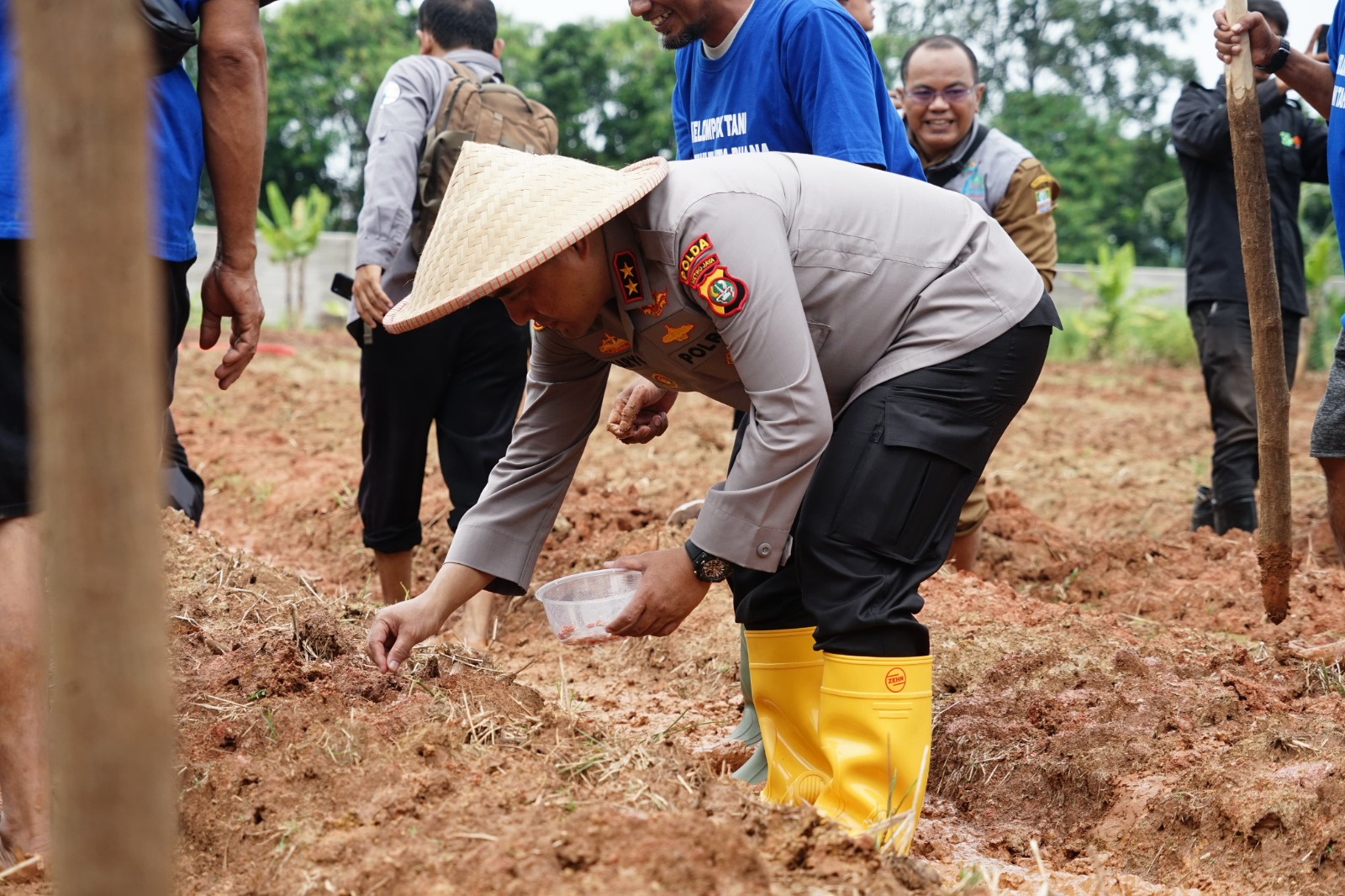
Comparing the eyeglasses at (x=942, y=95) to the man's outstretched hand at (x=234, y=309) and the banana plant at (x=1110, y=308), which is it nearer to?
the man's outstretched hand at (x=234, y=309)

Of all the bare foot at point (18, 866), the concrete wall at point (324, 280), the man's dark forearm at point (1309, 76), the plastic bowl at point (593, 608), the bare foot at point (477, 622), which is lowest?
the concrete wall at point (324, 280)

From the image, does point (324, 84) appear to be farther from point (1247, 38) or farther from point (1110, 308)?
point (1247, 38)

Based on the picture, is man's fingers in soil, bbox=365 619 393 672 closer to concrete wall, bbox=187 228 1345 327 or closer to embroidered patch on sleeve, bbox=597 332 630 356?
embroidered patch on sleeve, bbox=597 332 630 356

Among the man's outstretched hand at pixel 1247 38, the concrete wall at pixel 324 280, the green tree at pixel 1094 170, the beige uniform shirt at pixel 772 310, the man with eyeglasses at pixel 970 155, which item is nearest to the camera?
the beige uniform shirt at pixel 772 310

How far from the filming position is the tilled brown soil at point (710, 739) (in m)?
2.02

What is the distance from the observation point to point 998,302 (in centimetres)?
258

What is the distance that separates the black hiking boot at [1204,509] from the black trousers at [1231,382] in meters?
0.45

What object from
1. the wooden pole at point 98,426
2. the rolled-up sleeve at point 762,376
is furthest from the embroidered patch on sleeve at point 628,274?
the wooden pole at point 98,426

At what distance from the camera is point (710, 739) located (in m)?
3.55

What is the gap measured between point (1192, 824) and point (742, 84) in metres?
2.01

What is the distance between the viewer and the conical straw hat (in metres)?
2.22

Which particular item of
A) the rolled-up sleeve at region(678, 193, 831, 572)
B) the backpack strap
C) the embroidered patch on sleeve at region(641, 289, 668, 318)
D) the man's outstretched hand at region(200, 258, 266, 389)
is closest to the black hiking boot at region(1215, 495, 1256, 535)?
the backpack strap

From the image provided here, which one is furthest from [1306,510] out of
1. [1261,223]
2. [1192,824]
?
[1192,824]

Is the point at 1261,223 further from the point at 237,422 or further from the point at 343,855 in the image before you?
the point at 237,422
